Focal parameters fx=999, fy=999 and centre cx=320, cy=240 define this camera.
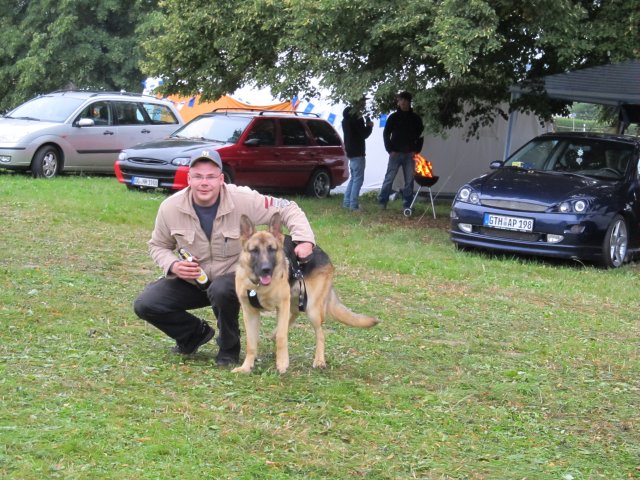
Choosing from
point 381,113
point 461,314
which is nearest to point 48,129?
point 381,113

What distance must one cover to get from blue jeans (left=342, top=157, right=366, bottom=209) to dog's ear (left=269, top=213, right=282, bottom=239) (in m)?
11.9

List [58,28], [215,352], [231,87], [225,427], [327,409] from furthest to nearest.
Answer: [58,28] → [231,87] → [215,352] → [327,409] → [225,427]

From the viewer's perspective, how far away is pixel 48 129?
1997 cm

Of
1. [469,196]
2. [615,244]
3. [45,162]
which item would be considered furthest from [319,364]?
[45,162]

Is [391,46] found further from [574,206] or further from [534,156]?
[574,206]

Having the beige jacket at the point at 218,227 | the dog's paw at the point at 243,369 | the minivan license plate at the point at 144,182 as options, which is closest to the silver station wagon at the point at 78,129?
the minivan license plate at the point at 144,182

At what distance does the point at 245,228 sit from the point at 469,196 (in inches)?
290

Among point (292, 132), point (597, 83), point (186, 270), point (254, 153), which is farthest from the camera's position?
point (292, 132)

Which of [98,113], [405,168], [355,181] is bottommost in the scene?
[355,181]

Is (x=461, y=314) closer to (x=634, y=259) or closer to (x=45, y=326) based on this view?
(x=45, y=326)

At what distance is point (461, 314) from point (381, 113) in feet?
27.6

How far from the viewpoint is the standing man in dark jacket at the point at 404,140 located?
57.5 ft

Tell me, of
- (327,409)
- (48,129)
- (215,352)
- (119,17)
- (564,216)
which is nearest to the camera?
(327,409)

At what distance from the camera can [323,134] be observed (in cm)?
2069
